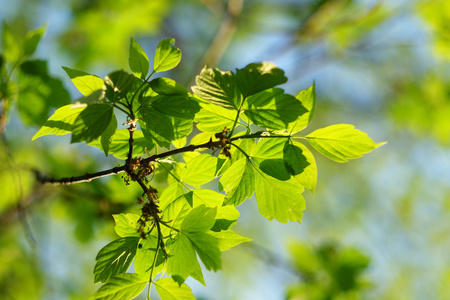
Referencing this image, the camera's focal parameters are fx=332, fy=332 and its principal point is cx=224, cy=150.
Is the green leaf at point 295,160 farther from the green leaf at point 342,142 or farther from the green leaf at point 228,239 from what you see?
the green leaf at point 228,239

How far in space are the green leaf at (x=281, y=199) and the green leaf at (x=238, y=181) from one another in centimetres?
3

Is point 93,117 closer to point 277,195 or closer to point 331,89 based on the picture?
point 277,195

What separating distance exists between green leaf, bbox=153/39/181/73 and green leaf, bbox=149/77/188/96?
0.21 ft

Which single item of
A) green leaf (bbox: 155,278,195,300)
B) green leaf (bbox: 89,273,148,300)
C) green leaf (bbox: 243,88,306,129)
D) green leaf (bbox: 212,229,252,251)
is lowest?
green leaf (bbox: 89,273,148,300)

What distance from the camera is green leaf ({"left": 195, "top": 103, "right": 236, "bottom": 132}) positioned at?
786 mm

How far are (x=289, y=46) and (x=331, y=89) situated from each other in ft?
10.2

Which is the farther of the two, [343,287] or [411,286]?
[411,286]

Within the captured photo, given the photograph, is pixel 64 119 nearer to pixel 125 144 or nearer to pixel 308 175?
pixel 125 144

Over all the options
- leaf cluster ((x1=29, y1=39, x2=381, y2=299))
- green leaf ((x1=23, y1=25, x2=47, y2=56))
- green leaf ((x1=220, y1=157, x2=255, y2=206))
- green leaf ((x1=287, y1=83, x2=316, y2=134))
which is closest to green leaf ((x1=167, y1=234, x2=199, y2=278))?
leaf cluster ((x1=29, y1=39, x2=381, y2=299))

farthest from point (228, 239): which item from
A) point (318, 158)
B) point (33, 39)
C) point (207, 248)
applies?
point (318, 158)

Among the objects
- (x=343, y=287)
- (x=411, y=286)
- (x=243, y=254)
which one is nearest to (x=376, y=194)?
(x=411, y=286)

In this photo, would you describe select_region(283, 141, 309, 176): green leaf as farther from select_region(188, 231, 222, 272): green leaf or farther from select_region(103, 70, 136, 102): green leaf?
select_region(103, 70, 136, 102): green leaf

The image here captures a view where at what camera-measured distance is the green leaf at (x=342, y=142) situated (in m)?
0.73

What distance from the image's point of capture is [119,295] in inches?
29.0
